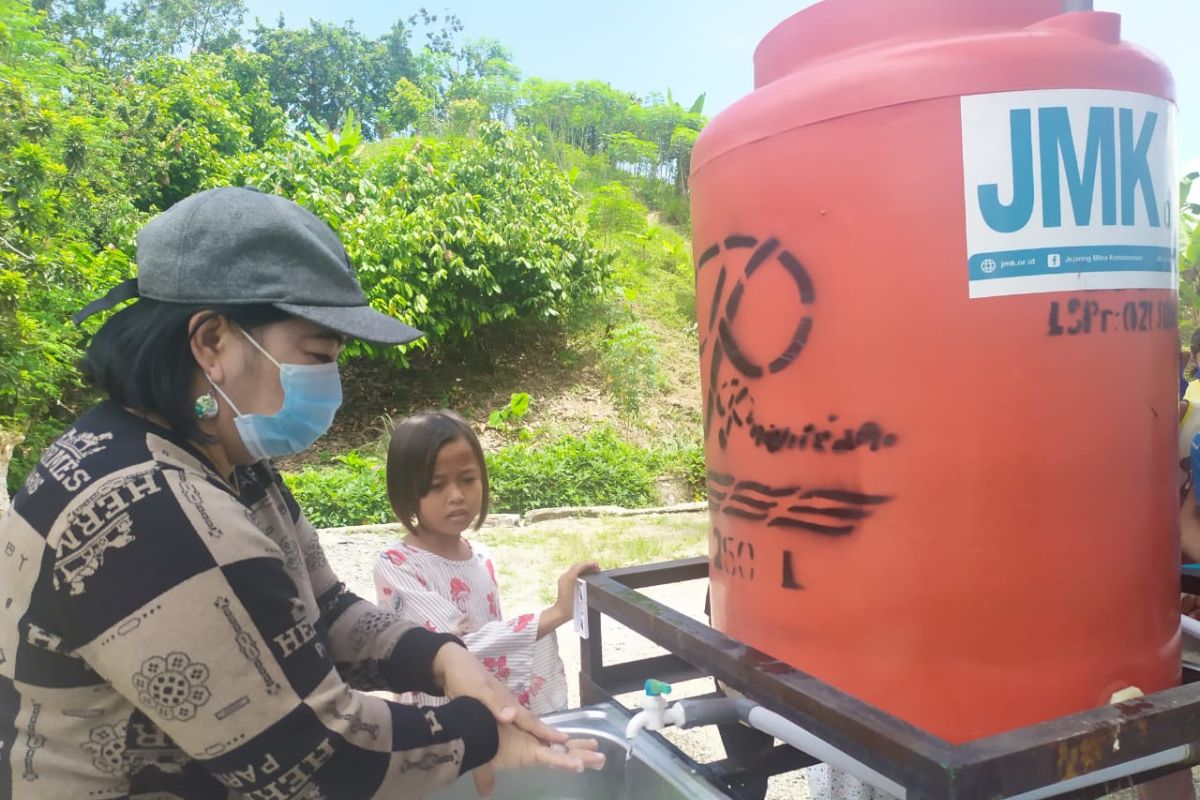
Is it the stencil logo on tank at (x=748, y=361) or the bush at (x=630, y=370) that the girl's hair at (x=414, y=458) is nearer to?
the stencil logo on tank at (x=748, y=361)

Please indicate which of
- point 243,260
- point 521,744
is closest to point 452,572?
point 521,744

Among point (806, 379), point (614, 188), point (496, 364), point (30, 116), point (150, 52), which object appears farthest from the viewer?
point (150, 52)

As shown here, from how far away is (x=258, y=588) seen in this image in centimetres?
103

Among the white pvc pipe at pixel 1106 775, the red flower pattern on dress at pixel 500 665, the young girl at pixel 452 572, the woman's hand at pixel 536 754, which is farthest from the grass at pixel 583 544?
the white pvc pipe at pixel 1106 775

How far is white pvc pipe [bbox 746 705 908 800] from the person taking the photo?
107cm

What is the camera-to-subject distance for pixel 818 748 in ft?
3.79

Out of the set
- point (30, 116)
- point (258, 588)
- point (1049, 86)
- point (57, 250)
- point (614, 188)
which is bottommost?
point (258, 588)

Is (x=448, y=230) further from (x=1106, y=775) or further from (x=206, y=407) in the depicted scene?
(x=1106, y=775)

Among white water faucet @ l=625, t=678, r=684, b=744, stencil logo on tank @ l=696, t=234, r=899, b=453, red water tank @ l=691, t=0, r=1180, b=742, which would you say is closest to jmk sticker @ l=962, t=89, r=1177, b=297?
red water tank @ l=691, t=0, r=1180, b=742

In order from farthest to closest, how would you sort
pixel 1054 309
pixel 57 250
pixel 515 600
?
pixel 57 250
pixel 515 600
pixel 1054 309

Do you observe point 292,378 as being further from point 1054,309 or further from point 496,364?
point 496,364

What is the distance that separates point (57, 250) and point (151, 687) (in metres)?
7.61

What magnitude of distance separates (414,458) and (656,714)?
1075mm

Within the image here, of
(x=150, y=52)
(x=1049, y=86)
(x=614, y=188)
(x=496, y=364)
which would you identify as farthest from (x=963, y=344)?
(x=150, y=52)
